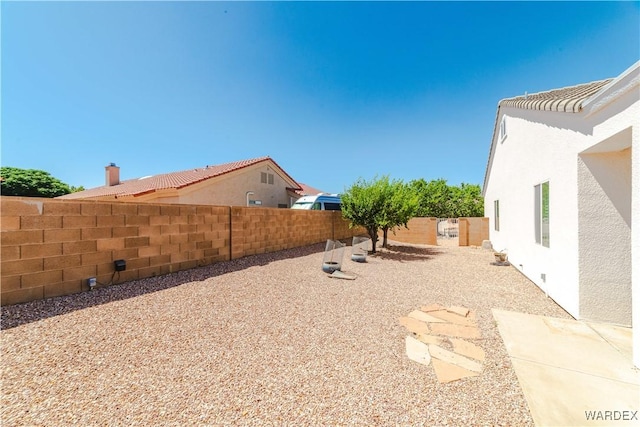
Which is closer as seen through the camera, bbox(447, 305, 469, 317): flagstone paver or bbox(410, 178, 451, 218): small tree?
bbox(447, 305, 469, 317): flagstone paver

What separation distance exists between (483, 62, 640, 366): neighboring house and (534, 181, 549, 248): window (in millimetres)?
24

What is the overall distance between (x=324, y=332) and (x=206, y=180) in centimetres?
1300

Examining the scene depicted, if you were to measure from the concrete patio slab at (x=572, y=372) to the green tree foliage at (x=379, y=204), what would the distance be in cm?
722

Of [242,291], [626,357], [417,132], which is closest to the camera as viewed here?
[626,357]

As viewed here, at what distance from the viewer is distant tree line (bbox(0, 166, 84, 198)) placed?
85.9ft

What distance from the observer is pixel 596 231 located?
3.98 meters

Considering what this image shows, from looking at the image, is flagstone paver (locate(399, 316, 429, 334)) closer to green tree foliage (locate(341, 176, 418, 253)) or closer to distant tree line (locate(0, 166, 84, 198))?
green tree foliage (locate(341, 176, 418, 253))

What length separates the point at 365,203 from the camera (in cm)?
1136

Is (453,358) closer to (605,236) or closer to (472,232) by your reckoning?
(605,236)

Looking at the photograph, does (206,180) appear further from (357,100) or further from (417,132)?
(417,132)

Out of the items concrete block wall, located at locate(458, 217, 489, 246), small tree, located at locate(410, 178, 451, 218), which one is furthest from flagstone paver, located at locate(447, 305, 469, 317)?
small tree, located at locate(410, 178, 451, 218)

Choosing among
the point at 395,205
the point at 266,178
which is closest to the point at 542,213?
the point at 395,205

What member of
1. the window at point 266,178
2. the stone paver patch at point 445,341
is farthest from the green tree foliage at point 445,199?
the stone paver patch at point 445,341

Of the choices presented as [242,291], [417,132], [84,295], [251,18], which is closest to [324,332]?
[242,291]
